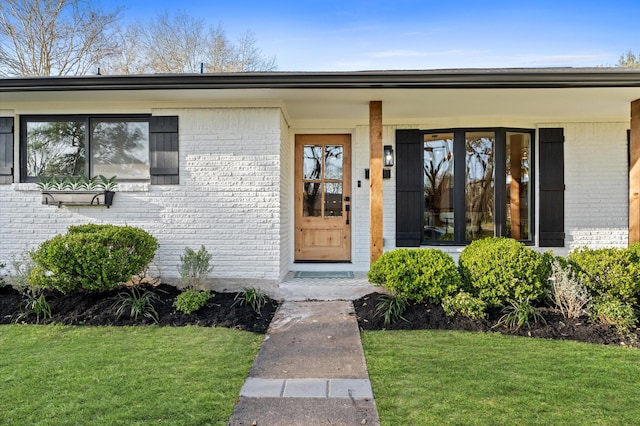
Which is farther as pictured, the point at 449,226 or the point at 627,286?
the point at 449,226

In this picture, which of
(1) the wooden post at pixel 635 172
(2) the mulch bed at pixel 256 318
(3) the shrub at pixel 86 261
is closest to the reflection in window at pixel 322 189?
(2) the mulch bed at pixel 256 318

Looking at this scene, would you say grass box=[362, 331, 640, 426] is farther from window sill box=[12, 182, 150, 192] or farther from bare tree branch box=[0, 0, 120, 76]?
bare tree branch box=[0, 0, 120, 76]

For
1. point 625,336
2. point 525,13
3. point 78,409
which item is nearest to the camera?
point 78,409

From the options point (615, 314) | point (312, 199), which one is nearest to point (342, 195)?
point (312, 199)

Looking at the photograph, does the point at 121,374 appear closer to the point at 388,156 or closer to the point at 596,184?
the point at 388,156

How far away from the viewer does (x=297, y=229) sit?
238 inches

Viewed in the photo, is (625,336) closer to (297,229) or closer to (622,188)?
(622,188)

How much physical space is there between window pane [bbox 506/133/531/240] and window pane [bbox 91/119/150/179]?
5.31 meters

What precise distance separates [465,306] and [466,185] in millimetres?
2542

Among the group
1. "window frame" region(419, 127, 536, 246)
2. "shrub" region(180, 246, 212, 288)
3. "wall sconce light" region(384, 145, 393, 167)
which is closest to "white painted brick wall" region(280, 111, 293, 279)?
"shrub" region(180, 246, 212, 288)

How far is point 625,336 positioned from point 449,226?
268 centimetres

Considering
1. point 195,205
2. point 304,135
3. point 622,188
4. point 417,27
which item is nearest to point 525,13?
point 417,27

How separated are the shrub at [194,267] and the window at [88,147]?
1.39m

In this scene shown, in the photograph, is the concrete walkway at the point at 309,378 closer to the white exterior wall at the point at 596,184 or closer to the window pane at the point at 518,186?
the window pane at the point at 518,186
